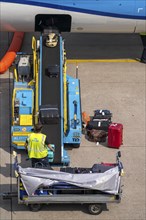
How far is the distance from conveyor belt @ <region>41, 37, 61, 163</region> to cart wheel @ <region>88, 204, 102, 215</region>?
1.72m

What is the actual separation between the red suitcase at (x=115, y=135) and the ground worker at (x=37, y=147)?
101 inches

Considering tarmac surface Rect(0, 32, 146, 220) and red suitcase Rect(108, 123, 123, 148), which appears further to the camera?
red suitcase Rect(108, 123, 123, 148)

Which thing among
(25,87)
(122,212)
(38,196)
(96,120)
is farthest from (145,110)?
(38,196)

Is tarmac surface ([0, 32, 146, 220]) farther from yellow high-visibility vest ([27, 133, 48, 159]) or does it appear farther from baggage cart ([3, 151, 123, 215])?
yellow high-visibility vest ([27, 133, 48, 159])

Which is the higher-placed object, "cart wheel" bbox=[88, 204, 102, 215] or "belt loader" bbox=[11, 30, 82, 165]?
"belt loader" bbox=[11, 30, 82, 165]

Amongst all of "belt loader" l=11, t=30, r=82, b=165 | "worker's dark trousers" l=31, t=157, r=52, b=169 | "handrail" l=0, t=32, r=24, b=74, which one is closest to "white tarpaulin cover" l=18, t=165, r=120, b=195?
"worker's dark trousers" l=31, t=157, r=52, b=169

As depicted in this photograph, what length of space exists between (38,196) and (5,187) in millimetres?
1493

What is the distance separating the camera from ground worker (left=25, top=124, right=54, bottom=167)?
11594mm

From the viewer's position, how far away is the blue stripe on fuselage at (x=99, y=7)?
16.6 m

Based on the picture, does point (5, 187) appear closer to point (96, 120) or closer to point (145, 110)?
point (96, 120)

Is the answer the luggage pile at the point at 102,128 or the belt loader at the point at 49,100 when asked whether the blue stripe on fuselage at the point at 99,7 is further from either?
the luggage pile at the point at 102,128

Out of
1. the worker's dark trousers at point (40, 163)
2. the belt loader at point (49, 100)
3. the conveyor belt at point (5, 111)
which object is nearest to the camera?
the worker's dark trousers at point (40, 163)

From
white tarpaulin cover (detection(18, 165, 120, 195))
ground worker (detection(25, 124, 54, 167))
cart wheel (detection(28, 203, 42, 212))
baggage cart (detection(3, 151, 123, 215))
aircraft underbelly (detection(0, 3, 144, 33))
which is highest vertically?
aircraft underbelly (detection(0, 3, 144, 33))

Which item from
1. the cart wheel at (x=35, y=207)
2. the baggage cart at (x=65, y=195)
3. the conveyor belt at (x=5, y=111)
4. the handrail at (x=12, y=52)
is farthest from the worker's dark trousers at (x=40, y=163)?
the handrail at (x=12, y=52)
